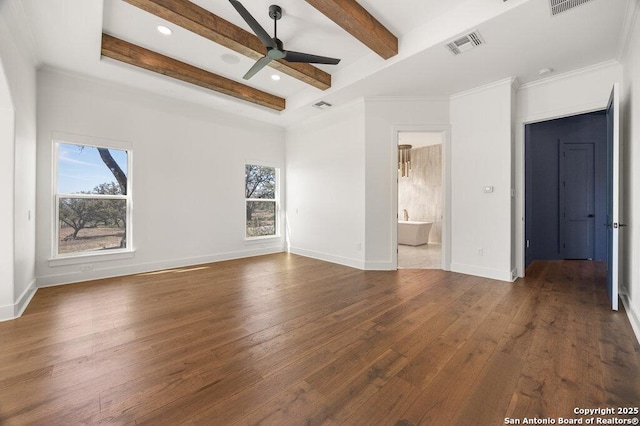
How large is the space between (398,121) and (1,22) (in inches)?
184

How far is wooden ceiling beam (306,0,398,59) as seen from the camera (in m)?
2.54

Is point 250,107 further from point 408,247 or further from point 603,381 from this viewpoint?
point 603,381

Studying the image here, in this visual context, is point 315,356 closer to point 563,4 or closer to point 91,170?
point 563,4

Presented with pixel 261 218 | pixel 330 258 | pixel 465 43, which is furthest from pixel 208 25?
pixel 330 258

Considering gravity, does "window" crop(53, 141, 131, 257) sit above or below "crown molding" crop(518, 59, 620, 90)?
below

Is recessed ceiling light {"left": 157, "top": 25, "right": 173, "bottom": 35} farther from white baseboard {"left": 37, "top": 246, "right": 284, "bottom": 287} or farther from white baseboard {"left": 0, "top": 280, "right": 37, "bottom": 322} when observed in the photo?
white baseboard {"left": 37, "top": 246, "right": 284, "bottom": 287}

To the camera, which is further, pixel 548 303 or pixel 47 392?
pixel 548 303

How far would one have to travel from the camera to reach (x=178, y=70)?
3.86 metres

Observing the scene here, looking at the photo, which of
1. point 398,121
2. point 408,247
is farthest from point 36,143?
point 408,247

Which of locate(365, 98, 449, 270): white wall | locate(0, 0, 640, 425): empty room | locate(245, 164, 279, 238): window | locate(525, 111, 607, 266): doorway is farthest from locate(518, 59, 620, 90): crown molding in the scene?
locate(245, 164, 279, 238): window

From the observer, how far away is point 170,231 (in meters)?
4.76

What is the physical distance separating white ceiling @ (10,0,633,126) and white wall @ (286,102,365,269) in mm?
866

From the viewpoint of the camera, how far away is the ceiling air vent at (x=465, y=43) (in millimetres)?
2881

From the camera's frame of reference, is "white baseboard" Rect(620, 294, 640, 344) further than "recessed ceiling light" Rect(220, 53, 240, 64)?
No
